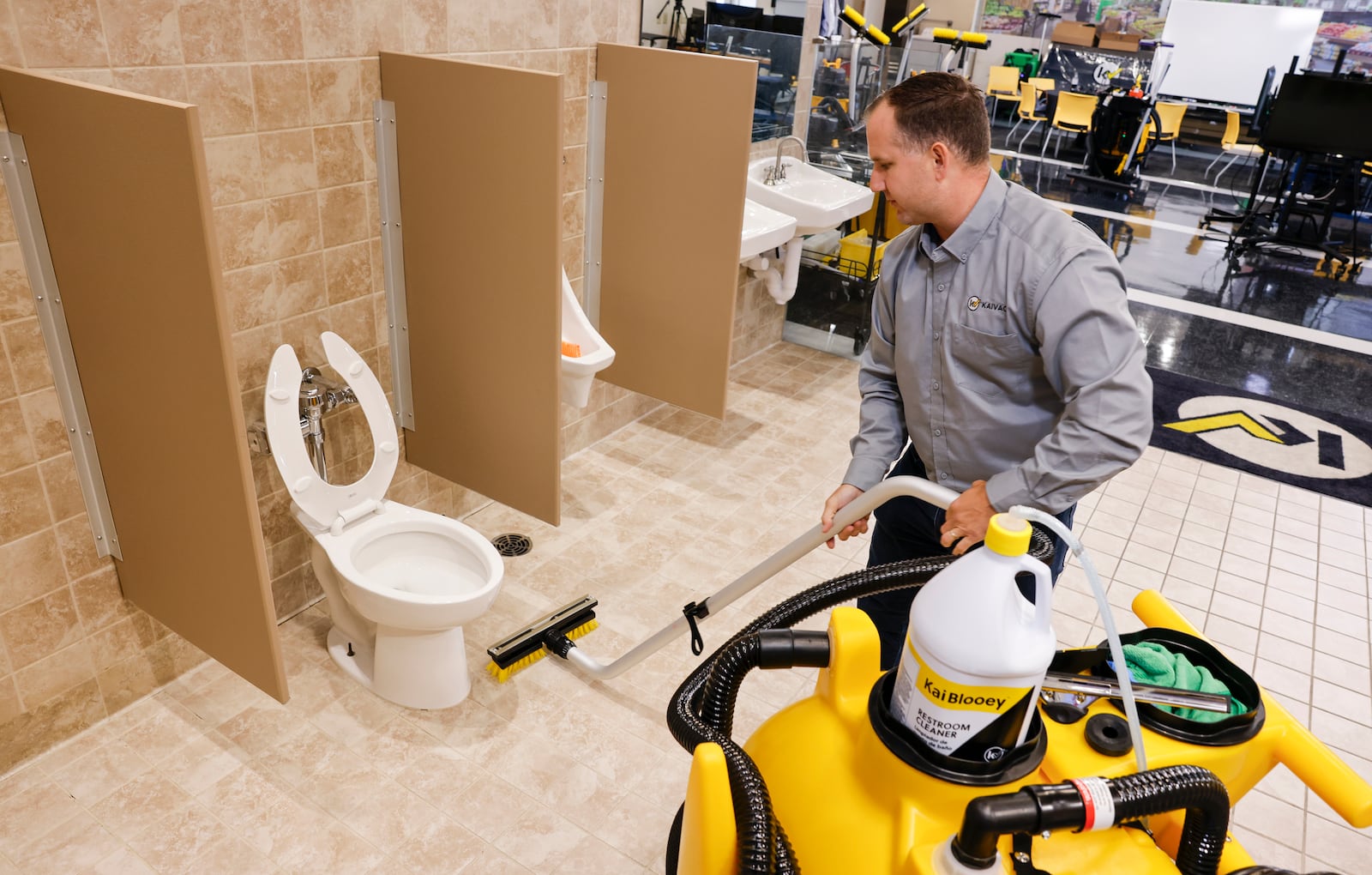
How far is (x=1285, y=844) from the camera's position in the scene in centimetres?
236

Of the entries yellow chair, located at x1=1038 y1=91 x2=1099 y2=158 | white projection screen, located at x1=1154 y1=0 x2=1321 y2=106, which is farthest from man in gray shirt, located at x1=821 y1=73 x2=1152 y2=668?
white projection screen, located at x1=1154 y1=0 x2=1321 y2=106

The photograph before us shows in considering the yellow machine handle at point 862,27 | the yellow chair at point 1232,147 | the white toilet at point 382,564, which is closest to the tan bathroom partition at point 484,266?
the white toilet at point 382,564

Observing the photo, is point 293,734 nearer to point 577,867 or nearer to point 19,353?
point 577,867

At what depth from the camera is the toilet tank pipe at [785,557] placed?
5.03ft

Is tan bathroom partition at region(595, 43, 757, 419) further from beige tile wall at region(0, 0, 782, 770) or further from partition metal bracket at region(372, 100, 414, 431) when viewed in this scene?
partition metal bracket at region(372, 100, 414, 431)

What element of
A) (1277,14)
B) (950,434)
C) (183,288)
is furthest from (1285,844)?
(1277,14)

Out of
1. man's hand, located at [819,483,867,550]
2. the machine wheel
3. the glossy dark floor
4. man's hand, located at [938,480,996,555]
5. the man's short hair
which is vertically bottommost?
the glossy dark floor

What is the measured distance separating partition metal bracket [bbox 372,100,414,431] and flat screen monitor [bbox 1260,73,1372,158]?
7.72 metres

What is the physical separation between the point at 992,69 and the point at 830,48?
30.8 ft

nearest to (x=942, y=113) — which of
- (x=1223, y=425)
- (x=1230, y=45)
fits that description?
(x=1223, y=425)

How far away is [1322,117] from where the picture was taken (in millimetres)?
7523

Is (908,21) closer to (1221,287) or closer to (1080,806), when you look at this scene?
(1221,287)

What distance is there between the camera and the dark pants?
2016mm

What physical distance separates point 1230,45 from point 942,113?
13652mm
